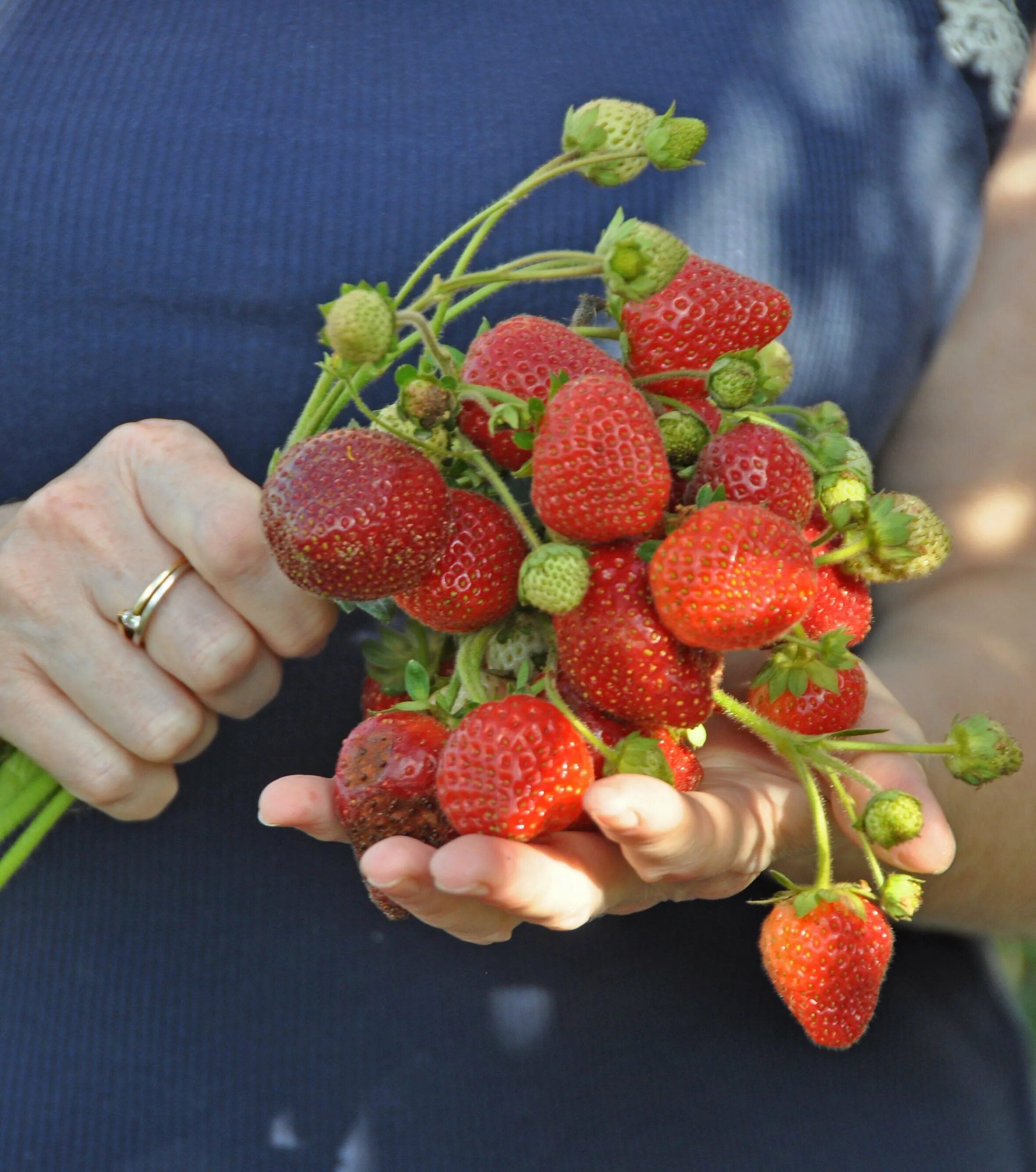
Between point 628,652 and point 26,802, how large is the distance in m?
0.50

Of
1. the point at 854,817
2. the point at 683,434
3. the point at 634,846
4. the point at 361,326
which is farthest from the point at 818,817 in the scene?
the point at 361,326

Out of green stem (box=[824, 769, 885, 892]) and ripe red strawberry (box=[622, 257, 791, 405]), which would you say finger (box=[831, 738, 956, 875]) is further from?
ripe red strawberry (box=[622, 257, 791, 405])

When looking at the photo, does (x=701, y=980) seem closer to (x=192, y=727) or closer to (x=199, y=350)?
(x=192, y=727)

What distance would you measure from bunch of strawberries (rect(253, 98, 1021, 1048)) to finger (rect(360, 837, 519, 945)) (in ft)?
0.13

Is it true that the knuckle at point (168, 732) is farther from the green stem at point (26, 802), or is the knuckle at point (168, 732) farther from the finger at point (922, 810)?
the finger at point (922, 810)

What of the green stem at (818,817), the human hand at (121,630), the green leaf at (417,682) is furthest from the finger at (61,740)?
the green stem at (818,817)

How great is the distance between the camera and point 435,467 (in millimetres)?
604

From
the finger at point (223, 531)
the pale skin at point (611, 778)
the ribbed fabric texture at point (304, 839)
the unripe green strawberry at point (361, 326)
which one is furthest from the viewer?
the ribbed fabric texture at point (304, 839)

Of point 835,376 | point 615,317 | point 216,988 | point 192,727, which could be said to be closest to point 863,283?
point 835,376

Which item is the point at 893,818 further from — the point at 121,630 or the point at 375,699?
the point at 121,630

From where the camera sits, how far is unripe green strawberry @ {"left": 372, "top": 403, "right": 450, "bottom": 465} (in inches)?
23.5

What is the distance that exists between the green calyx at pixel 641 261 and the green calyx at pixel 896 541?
18 cm

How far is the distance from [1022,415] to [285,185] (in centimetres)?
74

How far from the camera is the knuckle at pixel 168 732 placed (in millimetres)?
795
